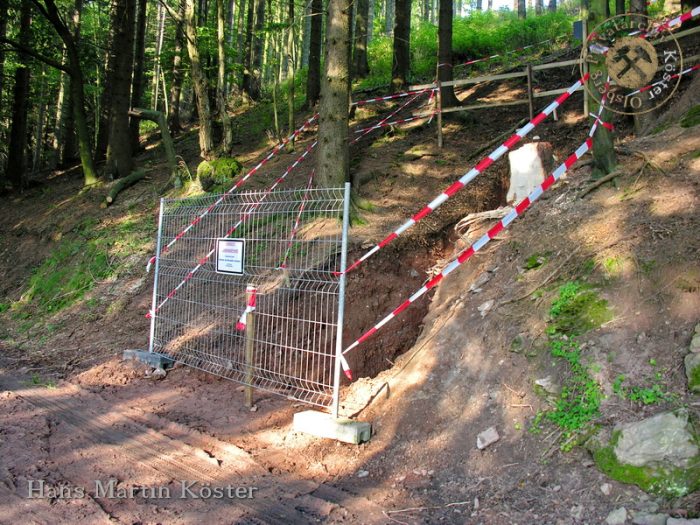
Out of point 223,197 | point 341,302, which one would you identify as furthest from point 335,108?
point 341,302

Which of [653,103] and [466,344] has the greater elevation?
[653,103]

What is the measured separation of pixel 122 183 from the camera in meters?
14.8

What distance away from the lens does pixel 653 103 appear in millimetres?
9141

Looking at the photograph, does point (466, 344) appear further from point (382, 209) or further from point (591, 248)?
point (382, 209)

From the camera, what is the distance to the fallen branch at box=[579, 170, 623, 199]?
5.92m

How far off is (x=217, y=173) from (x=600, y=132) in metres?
9.12

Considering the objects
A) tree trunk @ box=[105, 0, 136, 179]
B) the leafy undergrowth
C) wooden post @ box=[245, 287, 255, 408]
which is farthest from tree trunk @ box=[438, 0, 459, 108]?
wooden post @ box=[245, 287, 255, 408]

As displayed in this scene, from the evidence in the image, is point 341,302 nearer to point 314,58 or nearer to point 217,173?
point 217,173

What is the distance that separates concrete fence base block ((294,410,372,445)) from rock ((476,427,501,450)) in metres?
1.10

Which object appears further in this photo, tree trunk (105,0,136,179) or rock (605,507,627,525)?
tree trunk (105,0,136,179)

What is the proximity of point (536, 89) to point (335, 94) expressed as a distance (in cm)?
656

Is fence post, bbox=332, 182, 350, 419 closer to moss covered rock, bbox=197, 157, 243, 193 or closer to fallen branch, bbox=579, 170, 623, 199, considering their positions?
fallen branch, bbox=579, 170, 623, 199

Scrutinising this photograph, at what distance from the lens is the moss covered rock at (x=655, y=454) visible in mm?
3215

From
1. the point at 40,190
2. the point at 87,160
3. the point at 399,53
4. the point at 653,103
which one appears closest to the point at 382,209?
the point at 653,103
